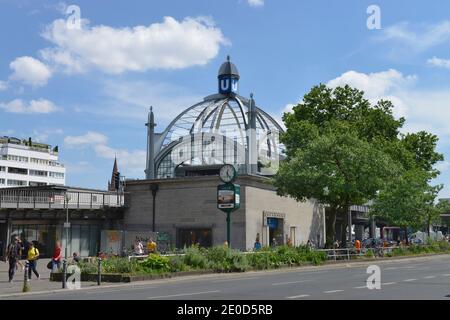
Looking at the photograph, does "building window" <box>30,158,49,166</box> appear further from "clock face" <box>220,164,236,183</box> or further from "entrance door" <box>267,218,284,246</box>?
"clock face" <box>220,164,236,183</box>

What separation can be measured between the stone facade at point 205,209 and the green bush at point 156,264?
17.7 m

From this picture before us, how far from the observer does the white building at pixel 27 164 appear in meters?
118

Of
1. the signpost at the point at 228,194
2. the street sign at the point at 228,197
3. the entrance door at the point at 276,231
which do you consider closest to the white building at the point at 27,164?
the entrance door at the point at 276,231

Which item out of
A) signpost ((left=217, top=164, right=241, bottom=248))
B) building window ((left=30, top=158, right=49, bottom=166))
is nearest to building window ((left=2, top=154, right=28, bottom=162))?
building window ((left=30, top=158, right=49, bottom=166))

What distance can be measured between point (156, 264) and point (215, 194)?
66.5 feet

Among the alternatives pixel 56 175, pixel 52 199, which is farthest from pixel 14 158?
pixel 52 199

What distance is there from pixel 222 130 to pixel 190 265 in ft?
156

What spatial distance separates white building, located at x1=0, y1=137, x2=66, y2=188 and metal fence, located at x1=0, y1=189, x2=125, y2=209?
226ft

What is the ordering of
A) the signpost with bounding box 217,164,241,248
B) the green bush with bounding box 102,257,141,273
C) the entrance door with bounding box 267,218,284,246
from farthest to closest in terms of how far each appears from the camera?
the entrance door with bounding box 267,218,284,246 < the signpost with bounding box 217,164,241,248 < the green bush with bounding box 102,257,141,273

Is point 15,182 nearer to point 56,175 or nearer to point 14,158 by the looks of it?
point 14,158

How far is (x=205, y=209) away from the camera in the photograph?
4716 cm

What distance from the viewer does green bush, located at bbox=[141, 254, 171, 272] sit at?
2697 centimetres
